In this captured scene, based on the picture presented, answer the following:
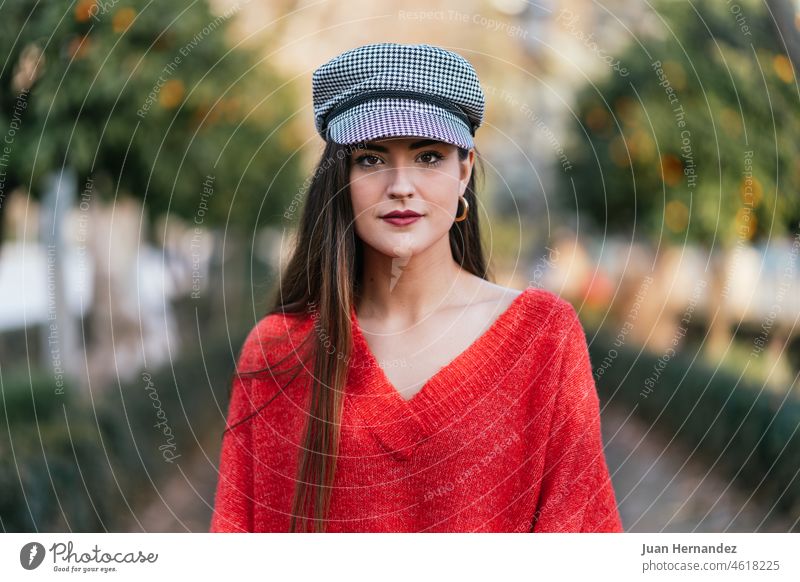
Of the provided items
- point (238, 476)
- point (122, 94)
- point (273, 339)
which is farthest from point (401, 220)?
point (122, 94)

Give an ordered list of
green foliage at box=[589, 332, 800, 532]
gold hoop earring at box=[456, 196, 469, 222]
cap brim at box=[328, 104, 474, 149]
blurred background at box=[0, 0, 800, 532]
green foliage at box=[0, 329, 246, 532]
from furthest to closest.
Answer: green foliage at box=[589, 332, 800, 532], blurred background at box=[0, 0, 800, 532], green foliage at box=[0, 329, 246, 532], gold hoop earring at box=[456, 196, 469, 222], cap brim at box=[328, 104, 474, 149]

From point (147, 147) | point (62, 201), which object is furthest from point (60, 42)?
point (62, 201)

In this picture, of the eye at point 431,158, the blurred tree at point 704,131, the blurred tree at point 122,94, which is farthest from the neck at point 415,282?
the blurred tree at point 704,131

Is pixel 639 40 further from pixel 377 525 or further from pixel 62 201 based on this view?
pixel 377 525

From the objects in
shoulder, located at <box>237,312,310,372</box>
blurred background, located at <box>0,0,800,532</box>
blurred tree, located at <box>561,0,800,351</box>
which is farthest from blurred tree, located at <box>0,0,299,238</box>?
blurred tree, located at <box>561,0,800,351</box>

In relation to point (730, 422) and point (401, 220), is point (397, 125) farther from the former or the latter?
point (730, 422)

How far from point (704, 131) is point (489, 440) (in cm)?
524

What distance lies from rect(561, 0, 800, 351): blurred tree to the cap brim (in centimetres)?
205

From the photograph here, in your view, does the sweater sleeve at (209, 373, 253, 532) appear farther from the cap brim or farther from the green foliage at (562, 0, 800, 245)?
the green foliage at (562, 0, 800, 245)

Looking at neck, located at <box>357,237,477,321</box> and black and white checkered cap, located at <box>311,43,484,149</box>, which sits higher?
black and white checkered cap, located at <box>311,43,484,149</box>

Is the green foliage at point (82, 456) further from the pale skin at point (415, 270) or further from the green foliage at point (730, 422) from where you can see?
the green foliage at point (730, 422)

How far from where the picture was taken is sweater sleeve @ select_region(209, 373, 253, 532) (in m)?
2.28

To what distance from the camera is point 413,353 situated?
2.20 meters

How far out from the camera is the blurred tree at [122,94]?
13.2 ft
